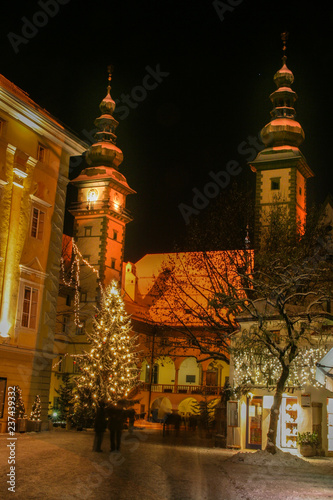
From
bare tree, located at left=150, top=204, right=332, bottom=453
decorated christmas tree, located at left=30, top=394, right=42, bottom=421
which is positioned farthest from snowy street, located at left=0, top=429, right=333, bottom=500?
decorated christmas tree, located at left=30, top=394, right=42, bottom=421

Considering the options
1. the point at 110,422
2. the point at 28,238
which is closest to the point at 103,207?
the point at 28,238

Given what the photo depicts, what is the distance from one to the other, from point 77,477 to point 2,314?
13.9 meters

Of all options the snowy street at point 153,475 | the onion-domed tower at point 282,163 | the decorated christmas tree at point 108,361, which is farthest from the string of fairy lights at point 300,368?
the onion-domed tower at point 282,163

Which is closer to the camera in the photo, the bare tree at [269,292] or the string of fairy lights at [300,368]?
the bare tree at [269,292]

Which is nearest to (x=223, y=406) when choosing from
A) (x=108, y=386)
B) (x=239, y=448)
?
(x=239, y=448)

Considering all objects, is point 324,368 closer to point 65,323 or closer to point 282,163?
point 282,163

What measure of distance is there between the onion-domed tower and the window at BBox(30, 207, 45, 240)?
71.4 feet

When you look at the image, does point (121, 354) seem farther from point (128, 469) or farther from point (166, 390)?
point (166, 390)

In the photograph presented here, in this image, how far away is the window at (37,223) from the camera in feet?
94.0

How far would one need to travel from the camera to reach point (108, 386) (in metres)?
32.2

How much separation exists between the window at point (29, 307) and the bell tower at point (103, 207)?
2944 centimetres

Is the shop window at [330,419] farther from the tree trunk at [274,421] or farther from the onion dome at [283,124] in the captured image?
the onion dome at [283,124]

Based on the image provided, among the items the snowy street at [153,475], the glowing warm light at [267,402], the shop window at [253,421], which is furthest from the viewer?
the shop window at [253,421]

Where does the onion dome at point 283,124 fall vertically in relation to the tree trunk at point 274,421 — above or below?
above
